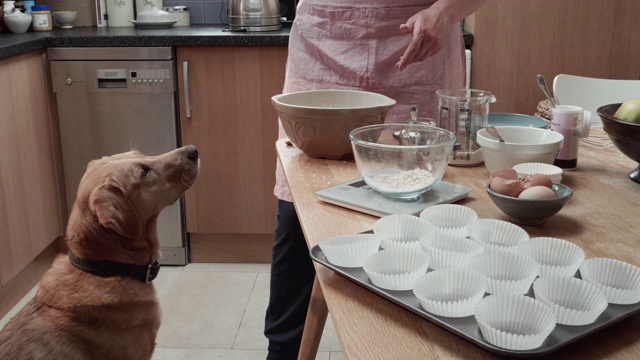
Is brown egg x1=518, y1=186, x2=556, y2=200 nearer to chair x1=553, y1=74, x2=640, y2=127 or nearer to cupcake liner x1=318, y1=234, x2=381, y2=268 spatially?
cupcake liner x1=318, y1=234, x2=381, y2=268

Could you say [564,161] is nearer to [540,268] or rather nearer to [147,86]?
[540,268]

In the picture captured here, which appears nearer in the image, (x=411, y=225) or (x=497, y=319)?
(x=497, y=319)

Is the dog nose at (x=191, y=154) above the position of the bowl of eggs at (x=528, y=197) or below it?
below

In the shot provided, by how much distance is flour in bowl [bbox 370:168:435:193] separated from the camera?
112 cm

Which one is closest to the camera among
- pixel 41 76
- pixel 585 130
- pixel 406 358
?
pixel 406 358

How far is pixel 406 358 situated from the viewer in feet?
2.25

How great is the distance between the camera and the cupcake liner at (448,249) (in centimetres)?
82

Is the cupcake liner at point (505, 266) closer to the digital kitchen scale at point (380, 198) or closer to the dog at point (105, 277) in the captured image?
the digital kitchen scale at point (380, 198)

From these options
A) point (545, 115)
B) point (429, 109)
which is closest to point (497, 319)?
point (429, 109)

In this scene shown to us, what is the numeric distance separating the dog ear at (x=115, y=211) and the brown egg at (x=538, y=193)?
0.88 m

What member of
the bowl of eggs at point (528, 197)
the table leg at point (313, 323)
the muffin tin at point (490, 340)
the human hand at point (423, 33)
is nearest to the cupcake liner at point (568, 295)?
the muffin tin at point (490, 340)

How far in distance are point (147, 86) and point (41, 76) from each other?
0.42 metres

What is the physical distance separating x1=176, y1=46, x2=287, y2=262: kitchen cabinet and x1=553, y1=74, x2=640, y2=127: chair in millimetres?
1141

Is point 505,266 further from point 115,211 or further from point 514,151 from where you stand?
point 115,211
